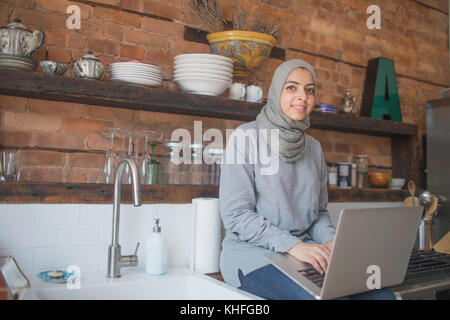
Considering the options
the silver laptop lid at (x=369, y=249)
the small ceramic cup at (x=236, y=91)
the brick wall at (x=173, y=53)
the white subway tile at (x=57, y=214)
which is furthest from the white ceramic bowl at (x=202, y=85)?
the silver laptop lid at (x=369, y=249)

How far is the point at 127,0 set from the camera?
2.06 m

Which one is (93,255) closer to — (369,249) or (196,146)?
(196,146)

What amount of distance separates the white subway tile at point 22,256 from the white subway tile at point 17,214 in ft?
0.34

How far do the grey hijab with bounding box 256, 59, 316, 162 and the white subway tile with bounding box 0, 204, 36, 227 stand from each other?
0.98 meters

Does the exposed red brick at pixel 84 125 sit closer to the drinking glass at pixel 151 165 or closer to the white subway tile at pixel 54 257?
the drinking glass at pixel 151 165

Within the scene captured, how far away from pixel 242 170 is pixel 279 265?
1.51 feet

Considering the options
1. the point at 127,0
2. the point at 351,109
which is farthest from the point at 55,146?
the point at 351,109

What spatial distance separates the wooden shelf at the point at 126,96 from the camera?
1.63 m

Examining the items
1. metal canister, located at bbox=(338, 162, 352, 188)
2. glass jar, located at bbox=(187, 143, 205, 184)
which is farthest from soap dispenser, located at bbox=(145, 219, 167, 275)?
metal canister, located at bbox=(338, 162, 352, 188)

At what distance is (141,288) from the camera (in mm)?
→ 1680

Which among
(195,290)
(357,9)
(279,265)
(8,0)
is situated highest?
(357,9)

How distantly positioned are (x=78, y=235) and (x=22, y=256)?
0.22 metres

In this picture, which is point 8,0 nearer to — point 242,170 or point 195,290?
point 242,170

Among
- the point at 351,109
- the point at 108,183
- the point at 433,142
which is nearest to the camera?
the point at 108,183
